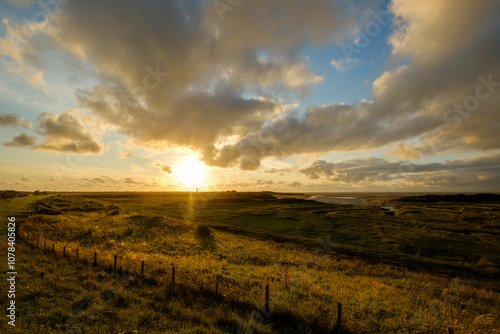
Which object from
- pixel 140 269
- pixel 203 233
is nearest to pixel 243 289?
pixel 140 269

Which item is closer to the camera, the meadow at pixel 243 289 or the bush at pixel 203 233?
the meadow at pixel 243 289

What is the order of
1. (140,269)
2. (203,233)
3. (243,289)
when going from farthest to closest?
(203,233)
(140,269)
(243,289)

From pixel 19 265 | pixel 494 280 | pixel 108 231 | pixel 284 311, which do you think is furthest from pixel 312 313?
pixel 108 231

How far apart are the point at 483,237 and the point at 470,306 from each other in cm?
4102

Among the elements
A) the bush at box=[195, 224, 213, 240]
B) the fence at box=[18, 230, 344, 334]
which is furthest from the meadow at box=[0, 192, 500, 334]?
the bush at box=[195, 224, 213, 240]

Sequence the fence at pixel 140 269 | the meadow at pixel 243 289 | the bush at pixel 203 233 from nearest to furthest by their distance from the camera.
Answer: the fence at pixel 140 269
the meadow at pixel 243 289
the bush at pixel 203 233

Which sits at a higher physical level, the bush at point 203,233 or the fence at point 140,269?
the fence at point 140,269

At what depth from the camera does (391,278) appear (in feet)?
72.7

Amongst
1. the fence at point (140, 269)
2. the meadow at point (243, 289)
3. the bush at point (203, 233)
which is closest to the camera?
the fence at point (140, 269)

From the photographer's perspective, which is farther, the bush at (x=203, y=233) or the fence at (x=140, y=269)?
the bush at (x=203, y=233)

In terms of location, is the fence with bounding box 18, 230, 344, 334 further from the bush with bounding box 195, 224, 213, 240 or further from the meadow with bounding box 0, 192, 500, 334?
the bush with bounding box 195, 224, 213, 240

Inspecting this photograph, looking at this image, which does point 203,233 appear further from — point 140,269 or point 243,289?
point 243,289

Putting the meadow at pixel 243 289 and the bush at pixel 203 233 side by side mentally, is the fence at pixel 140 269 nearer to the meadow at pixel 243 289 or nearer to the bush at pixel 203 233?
the meadow at pixel 243 289

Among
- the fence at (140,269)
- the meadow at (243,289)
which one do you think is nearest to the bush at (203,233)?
the meadow at (243,289)
